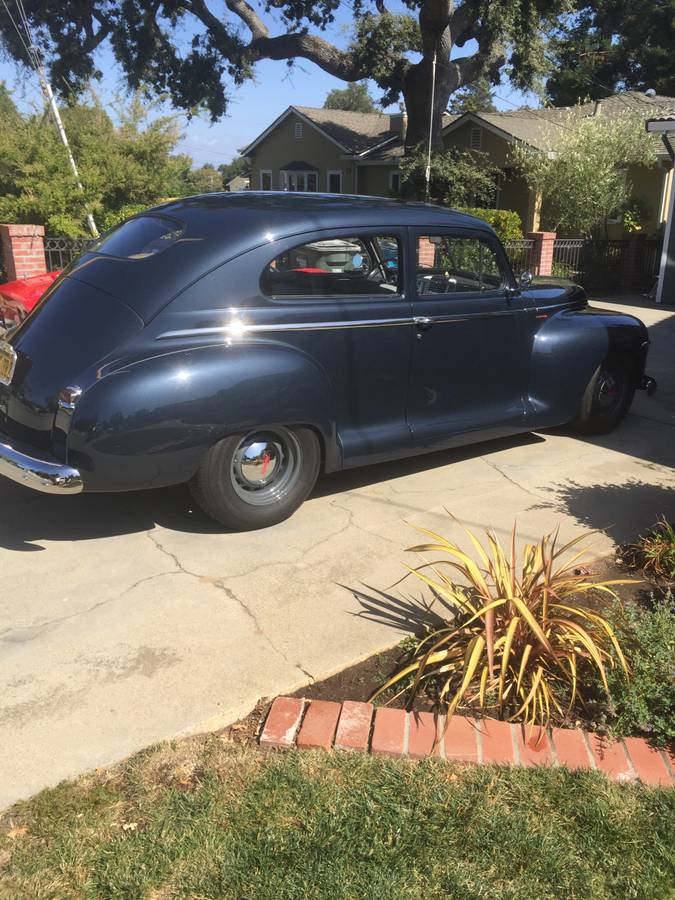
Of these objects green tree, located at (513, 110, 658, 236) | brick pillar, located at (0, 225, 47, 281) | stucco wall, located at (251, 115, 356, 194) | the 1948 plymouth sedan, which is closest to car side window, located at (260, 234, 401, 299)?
the 1948 plymouth sedan

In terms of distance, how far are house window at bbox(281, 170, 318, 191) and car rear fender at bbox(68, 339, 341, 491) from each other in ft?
100

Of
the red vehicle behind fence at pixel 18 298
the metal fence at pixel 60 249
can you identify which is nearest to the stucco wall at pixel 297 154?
the metal fence at pixel 60 249

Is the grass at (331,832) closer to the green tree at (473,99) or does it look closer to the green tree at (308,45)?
the green tree at (308,45)

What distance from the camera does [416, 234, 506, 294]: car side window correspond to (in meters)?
5.10

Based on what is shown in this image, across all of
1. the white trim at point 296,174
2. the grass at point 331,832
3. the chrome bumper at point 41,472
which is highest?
the white trim at point 296,174

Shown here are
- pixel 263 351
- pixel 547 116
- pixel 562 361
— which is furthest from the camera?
pixel 547 116

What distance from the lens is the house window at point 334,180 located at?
104 feet

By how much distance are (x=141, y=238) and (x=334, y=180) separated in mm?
29278

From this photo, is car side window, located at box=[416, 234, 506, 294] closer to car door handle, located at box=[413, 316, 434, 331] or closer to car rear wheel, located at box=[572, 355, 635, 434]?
car door handle, located at box=[413, 316, 434, 331]

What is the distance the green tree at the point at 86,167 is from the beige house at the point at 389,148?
10238mm

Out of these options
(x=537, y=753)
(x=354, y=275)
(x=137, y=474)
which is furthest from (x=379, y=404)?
(x=537, y=753)

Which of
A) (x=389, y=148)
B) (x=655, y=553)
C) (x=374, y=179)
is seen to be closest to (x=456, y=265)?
(x=655, y=553)

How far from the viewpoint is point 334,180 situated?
32.1m

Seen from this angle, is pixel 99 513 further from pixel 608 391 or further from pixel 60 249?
pixel 60 249
